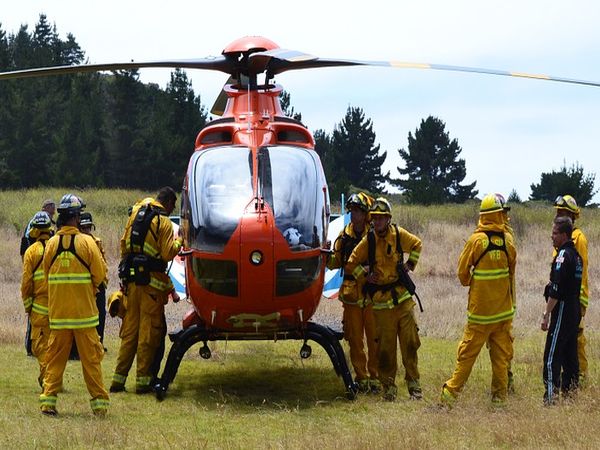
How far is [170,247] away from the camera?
30.3ft

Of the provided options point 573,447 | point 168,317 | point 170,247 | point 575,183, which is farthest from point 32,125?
point 573,447

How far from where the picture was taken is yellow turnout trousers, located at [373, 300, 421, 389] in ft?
30.2

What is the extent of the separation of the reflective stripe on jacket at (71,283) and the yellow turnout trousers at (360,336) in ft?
9.60

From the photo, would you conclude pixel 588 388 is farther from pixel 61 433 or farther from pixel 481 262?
pixel 61 433

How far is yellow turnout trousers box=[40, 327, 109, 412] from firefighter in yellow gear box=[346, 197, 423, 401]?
9.43 ft

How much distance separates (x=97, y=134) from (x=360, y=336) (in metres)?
44.8

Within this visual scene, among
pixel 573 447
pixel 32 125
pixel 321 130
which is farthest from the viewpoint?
pixel 321 130

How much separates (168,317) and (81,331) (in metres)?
8.15

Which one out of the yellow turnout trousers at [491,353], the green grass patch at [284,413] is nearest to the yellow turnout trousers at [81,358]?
the green grass patch at [284,413]

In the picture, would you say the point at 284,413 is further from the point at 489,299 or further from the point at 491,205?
the point at 491,205

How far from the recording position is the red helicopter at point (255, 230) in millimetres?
8438

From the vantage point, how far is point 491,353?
8516 mm

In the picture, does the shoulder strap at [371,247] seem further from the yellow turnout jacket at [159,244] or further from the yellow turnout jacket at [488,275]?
the yellow turnout jacket at [159,244]

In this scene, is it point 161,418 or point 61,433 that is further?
point 161,418
